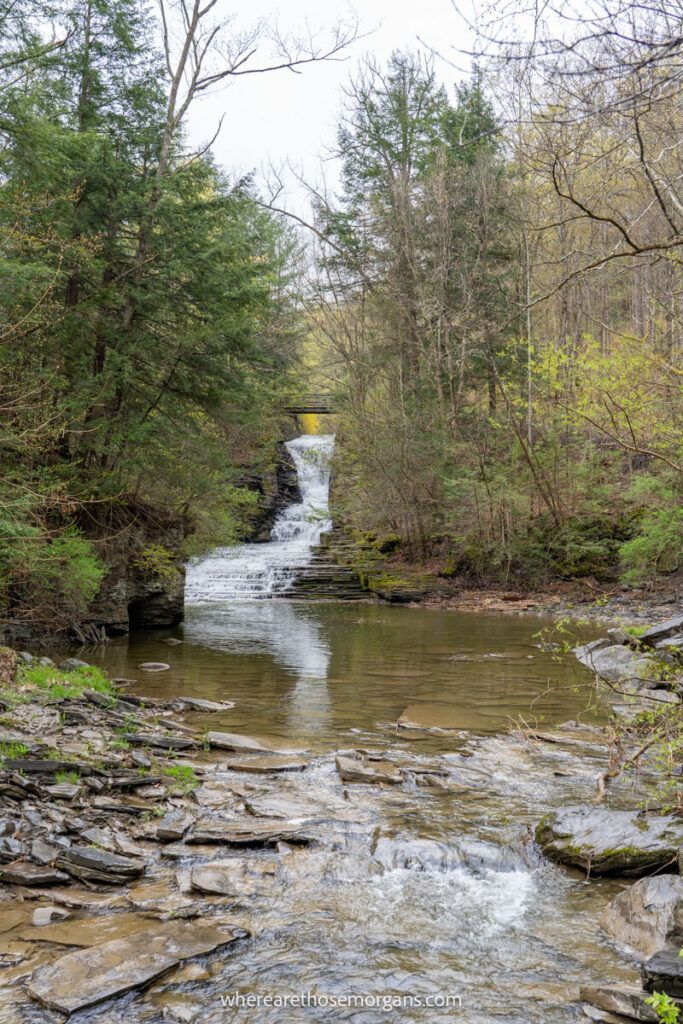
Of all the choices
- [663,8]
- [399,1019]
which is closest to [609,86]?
[663,8]

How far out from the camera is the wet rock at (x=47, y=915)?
3.90 meters

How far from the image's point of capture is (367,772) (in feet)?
21.3

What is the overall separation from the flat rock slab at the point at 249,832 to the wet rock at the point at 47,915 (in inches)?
44.8

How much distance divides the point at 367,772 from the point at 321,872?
5.81 ft

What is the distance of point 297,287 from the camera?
33375 millimetres

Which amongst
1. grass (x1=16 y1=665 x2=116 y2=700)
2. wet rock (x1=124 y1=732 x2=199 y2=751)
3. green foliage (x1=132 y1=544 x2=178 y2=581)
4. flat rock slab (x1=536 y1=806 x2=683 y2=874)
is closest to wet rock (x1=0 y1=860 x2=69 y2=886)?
wet rock (x1=124 y1=732 x2=199 y2=751)

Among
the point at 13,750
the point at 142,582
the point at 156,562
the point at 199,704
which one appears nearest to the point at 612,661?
the point at 199,704

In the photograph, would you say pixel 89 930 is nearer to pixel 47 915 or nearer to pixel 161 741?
pixel 47 915

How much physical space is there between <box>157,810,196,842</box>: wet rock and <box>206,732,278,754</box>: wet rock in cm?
174

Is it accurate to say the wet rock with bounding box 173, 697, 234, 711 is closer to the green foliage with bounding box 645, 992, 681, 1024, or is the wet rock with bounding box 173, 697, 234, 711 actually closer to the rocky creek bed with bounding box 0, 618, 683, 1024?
the rocky creek bed with bounding box 0, 618, 683, 1024

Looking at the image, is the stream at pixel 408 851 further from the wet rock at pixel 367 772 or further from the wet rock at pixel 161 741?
the wet rock at pixel 161 741

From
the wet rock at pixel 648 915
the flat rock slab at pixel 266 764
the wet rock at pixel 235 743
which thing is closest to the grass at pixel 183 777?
the flat rock slab at pixel 266 764

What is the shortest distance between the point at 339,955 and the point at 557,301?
25637 mm

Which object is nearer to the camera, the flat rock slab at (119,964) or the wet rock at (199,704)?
the flat rock slab at (119,964)
